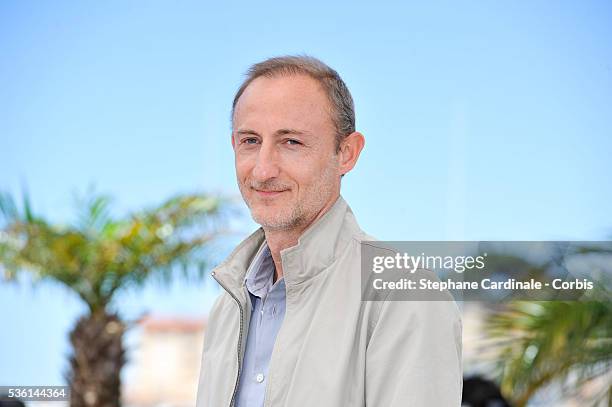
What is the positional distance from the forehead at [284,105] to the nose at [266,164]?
27mm

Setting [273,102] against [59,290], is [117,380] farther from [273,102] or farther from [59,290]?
[273,102]

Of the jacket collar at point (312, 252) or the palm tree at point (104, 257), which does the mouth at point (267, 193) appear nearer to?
the jacket collar at point (312, 252)

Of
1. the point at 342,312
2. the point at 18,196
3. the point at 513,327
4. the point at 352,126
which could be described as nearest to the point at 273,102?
the point at 352,126

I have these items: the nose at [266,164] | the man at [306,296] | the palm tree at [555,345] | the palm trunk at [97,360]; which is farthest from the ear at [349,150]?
the palm trunk at [97,360]

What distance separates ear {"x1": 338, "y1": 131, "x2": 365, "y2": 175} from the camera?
127 cm

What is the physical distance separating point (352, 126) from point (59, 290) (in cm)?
383

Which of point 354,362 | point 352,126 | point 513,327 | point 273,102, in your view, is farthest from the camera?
point 513,327

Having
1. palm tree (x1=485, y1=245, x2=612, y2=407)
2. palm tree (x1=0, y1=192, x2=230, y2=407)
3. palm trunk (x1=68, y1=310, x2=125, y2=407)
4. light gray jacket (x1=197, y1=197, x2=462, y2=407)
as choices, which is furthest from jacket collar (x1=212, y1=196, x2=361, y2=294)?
palm trunk (x1=68, y1=310, x2=125, y2=407)

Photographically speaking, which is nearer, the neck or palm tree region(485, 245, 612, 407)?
the neck

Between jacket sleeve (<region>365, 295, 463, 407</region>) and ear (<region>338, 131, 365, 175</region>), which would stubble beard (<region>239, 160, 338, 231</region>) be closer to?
ear (<region>338, 131, 365, 175</region>)

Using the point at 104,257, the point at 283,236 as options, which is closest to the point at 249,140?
the point at 283,236

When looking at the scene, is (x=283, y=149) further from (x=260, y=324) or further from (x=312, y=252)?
(x=260, y=324)

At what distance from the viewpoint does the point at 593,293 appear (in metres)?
3.16

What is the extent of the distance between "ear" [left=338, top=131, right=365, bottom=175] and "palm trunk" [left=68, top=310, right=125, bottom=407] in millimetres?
3668
